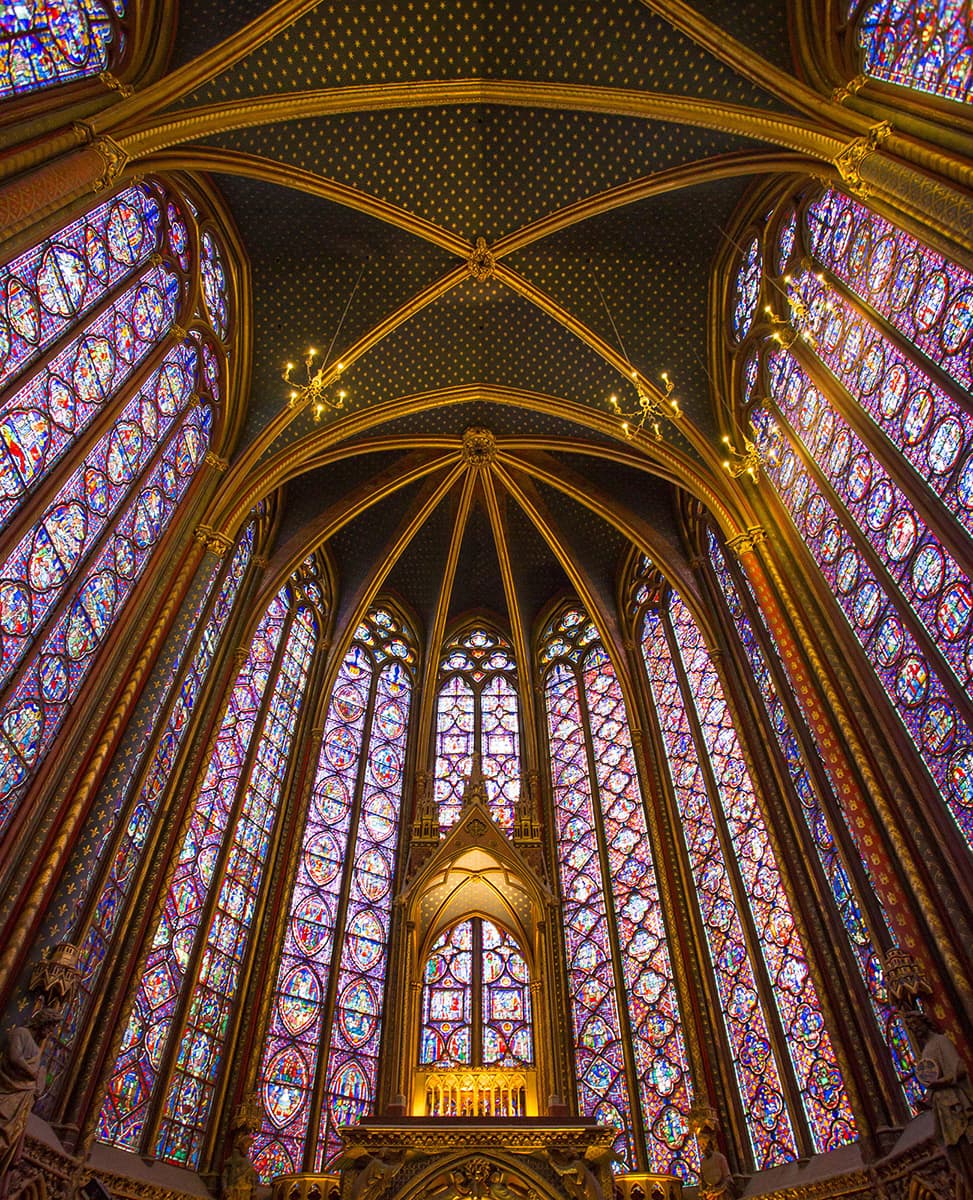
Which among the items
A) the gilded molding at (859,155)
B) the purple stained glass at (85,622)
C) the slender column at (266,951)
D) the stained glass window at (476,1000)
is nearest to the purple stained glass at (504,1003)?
the stained glass window at (476,1000)

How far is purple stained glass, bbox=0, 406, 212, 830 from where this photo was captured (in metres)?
8.24

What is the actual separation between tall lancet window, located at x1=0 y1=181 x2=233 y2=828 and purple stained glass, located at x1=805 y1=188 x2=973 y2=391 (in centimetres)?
811

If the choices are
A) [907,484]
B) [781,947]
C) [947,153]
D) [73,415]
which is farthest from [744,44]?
[781,947]

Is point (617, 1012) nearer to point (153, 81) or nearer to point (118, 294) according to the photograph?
point (118, 294)

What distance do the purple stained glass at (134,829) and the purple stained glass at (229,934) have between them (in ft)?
5.92

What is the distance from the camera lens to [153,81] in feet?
31.9

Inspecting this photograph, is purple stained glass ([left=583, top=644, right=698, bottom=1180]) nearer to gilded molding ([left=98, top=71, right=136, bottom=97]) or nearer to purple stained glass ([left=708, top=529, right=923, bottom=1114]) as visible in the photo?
purple stained glass ([left=708, top=529, right=923, bottom=1114])

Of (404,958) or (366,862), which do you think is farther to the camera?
(366,862)

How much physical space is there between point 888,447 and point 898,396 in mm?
516

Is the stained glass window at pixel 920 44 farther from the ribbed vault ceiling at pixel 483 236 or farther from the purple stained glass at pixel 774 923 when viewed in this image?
the purple stained glass at pixel 774 923

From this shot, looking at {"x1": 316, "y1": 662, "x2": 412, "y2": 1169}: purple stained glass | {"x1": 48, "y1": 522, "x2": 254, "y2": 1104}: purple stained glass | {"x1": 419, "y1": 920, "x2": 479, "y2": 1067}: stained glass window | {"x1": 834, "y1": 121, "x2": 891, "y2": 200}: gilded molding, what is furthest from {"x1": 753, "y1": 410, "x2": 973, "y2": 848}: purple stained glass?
{"x1": 316, "y1": 662, "x2": 412, "y2": 1169}: purple stained glass

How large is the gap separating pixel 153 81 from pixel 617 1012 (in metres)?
12.9

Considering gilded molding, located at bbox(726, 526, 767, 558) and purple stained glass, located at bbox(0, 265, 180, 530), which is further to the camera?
gilded molding, located at bbox(726, 526, 767, 558)

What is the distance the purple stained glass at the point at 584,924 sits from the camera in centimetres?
1204
